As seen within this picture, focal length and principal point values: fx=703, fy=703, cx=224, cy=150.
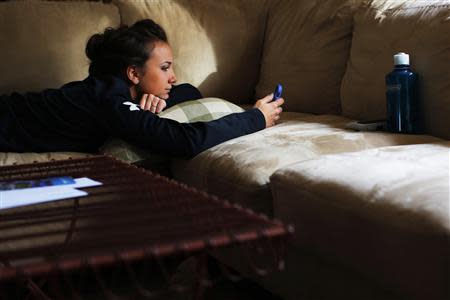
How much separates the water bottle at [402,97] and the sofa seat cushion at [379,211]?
0.30 metres

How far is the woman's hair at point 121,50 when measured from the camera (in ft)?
7.28

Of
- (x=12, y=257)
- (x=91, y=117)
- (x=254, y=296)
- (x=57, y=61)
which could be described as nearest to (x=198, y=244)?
(x=12, y=257)

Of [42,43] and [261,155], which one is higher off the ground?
[42,43]

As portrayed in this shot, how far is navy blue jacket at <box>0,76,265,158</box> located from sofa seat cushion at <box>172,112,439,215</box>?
0.05 meters

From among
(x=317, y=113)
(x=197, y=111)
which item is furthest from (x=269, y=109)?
(x=317, y=113)

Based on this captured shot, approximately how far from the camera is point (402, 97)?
6.17 feet

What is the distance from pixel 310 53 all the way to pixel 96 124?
0.80m

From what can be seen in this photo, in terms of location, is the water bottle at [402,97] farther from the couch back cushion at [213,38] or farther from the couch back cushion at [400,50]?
the couch back cushion at [213,38]

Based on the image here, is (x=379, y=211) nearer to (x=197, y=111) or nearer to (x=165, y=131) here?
(x=165, y=131)

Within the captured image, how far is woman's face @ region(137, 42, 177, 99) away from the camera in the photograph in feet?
7.32

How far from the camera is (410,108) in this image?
6.21 ft

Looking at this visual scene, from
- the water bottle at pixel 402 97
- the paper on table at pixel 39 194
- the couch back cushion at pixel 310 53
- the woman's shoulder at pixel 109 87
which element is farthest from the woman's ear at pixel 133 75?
the paper on table at pixel 39 194

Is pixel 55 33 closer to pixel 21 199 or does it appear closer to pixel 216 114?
pixel 216 114

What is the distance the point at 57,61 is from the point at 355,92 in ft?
3.33
